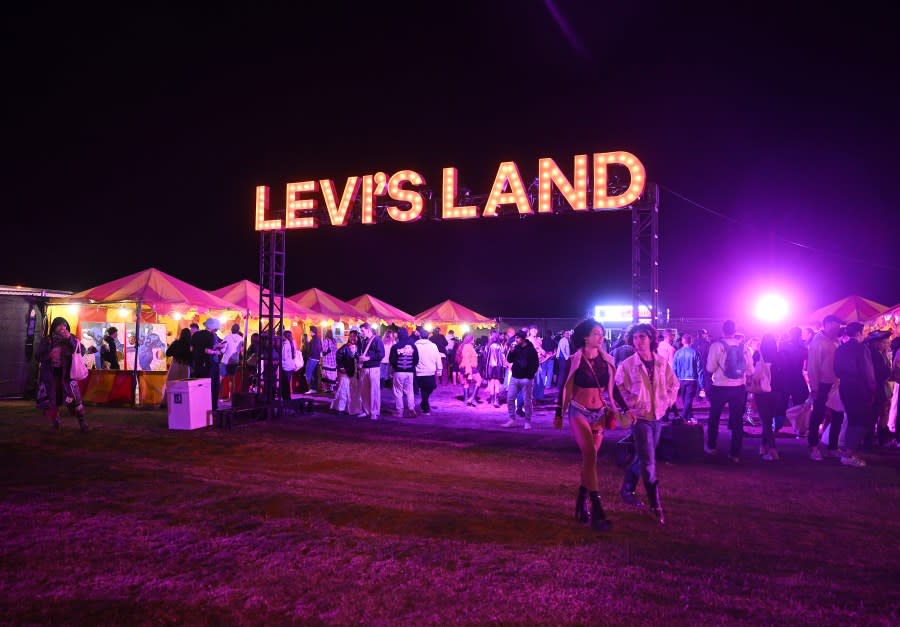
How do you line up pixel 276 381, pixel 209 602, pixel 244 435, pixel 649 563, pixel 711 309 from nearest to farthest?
1. pixel 209 602
2. pixel 649 563
3. pixel 244 435
4. pixel 276 381
5. pixel 711 309

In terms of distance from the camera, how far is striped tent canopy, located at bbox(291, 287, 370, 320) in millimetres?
21734

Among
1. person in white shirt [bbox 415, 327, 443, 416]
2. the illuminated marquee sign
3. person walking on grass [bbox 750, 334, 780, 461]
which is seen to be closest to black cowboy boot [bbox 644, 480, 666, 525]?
person walking on grass [bbox 750, 334, 780, 461]

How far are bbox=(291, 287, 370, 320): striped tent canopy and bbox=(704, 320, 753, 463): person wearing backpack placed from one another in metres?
14.9

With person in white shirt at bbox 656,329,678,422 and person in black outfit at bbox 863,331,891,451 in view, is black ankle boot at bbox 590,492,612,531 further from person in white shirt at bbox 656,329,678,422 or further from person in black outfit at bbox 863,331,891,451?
person in black outfit at bbox 863,331,891,451

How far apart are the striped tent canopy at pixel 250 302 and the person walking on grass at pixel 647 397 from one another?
14132mm

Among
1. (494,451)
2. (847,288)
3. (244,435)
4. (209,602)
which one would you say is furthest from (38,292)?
(847,288)

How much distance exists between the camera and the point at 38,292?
51.9 feet

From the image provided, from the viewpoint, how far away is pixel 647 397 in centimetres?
551

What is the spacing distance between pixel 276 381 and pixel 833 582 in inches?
417

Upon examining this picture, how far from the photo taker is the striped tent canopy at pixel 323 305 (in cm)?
2173

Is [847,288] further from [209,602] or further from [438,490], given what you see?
[209,602]

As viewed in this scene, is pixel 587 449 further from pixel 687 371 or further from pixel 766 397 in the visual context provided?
pixel 687 371

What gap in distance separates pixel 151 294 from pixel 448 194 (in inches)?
336

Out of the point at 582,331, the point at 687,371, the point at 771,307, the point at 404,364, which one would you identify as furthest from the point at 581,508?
the point at 771,307
